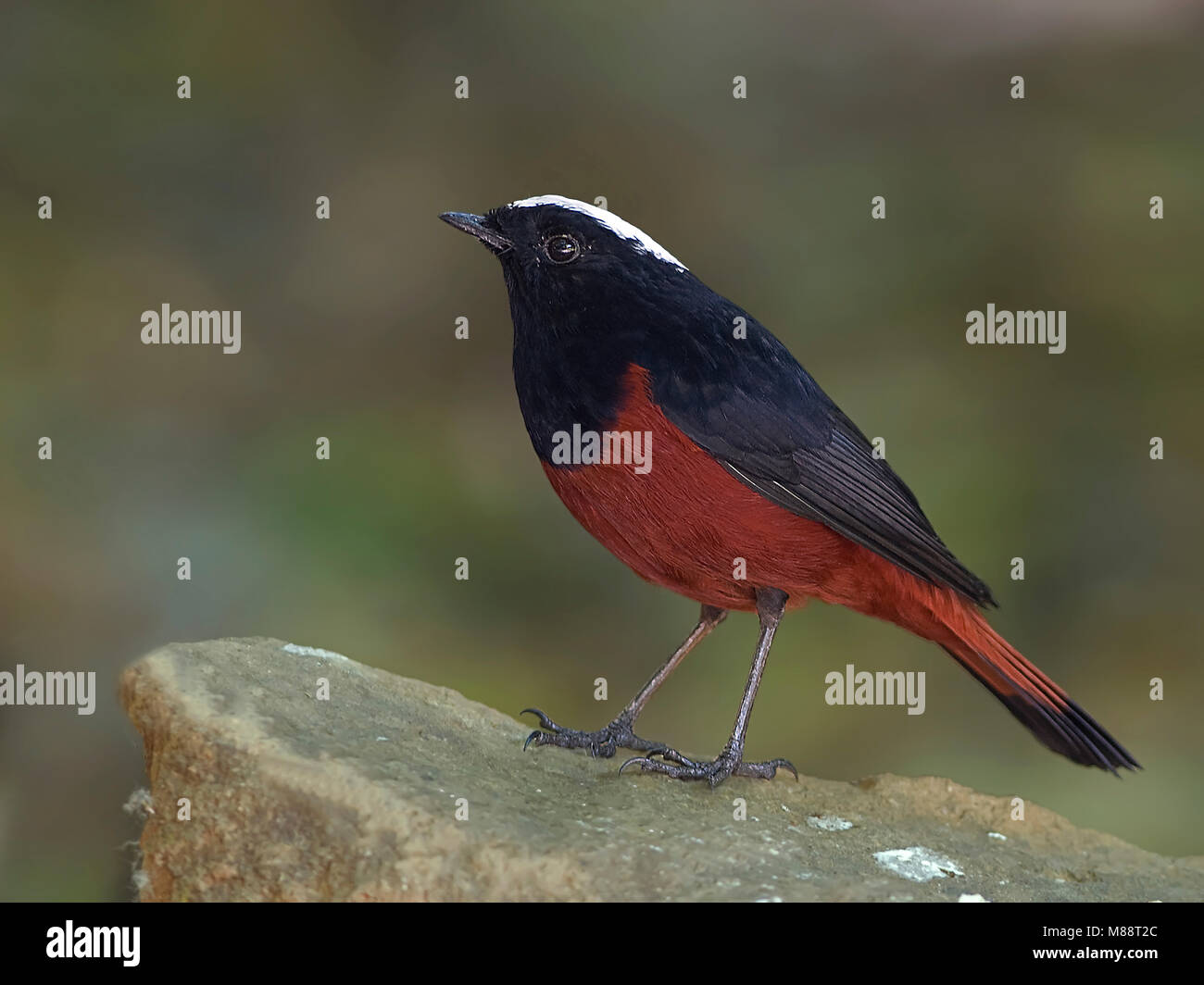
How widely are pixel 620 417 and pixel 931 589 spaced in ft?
4.02

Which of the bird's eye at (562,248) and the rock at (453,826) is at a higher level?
the bird's eye at (562,248)

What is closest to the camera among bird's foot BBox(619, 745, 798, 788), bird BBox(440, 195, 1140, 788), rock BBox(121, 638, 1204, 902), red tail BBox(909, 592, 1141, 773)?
rock BBox(121, 638, 1204, 902)

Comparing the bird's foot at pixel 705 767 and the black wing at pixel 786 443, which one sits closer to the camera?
the black wing at pixel 786 443

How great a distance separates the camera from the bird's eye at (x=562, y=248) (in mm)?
4316

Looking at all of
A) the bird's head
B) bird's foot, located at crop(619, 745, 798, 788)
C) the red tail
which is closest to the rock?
bird's foot, located at crop(619, 745, 798, 788)

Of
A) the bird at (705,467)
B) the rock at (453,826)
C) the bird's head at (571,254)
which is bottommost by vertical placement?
the rock at (453,826)

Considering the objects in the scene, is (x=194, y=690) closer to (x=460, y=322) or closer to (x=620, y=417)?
(x=620, y=417)

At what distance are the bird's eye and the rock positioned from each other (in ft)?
5.12

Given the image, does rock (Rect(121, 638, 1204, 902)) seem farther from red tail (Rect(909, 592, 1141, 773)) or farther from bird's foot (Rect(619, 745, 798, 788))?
red tail (Rect(909, 592, 1141, 773))

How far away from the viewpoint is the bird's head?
14.1ft

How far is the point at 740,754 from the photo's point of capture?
436 centimetres

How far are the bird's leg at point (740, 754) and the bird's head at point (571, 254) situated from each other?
43.8 inches

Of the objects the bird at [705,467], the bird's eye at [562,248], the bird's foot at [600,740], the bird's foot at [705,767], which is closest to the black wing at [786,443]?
the bird at [705,467]

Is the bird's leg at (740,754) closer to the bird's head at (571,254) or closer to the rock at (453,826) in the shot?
the rock at (453,826)
